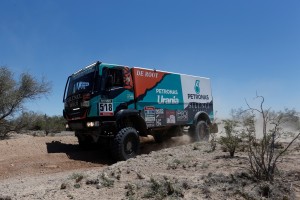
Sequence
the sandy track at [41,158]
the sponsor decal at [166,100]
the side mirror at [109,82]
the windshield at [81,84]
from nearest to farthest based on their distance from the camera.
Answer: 1. the sandy track at [41,158]
2. the side mirror at [109,82]
3. the windshield at [81,84]
4. the sponsor decal at [166,100]

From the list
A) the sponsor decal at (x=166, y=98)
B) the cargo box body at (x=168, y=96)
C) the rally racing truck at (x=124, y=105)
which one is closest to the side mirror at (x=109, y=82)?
the rally racing truck at (x=124, y=105)

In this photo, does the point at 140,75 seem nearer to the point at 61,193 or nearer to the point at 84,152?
the point at 84,152

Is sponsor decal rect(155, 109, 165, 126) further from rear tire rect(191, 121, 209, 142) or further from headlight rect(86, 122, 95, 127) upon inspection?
headlight rect(86, 122, 95, 127)

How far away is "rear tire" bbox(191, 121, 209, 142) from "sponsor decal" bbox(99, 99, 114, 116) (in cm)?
463

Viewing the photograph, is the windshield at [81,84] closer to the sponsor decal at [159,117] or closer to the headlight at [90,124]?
the headlight at [90,124]

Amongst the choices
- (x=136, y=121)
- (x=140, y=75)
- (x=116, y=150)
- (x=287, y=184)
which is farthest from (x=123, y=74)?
(x=287, y=184)

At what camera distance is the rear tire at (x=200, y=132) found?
13.7 m

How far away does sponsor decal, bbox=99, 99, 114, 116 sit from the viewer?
32.7 ft

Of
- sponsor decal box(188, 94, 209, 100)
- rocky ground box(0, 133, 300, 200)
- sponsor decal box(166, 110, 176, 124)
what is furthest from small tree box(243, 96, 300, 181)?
sponsor decal box(188, 94, 209, 100)

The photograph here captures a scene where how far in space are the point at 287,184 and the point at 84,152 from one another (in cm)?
758

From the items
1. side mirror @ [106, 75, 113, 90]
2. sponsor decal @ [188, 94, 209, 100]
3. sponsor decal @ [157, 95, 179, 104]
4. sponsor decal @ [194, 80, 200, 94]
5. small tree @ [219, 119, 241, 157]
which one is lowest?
small tree @ [219, 119, 241, 157]

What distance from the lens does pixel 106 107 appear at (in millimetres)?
10086

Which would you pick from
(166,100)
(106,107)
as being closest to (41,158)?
(106,107)

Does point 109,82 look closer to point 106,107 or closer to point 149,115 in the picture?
point 106,107
